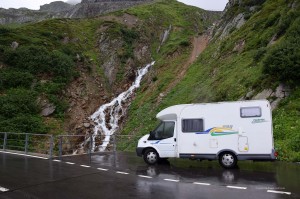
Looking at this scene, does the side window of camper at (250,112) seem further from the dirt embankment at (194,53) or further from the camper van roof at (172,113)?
the dirt embankment at (194,53)

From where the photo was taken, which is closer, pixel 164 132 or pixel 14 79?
pixel 164 132

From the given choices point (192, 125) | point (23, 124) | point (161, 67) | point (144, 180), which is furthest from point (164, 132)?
point (161, 67)

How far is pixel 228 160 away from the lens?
14.6 metres

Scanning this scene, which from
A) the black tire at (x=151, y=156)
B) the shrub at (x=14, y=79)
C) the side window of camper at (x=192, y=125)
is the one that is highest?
the shrub at (x=14, y=79)

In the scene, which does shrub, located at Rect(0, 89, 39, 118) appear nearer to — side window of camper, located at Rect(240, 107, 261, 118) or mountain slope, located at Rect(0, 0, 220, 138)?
mountain slope, located at Rect(0, 0, 220, 138)

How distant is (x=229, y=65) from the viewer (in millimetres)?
31250

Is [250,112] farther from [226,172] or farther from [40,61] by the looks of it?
[40,61]

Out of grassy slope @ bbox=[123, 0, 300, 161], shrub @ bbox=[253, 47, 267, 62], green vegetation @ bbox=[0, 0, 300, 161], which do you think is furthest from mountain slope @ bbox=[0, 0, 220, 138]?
shrub @ bbox=[253, 47, 267, 62]

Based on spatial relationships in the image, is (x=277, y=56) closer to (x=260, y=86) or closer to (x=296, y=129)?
(x=260, y=86)

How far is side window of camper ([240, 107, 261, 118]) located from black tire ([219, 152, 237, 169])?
193cm

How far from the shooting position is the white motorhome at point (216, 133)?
14094mm

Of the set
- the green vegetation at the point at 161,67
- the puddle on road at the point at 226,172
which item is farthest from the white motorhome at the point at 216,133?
the green vegetation at the point at 161,67

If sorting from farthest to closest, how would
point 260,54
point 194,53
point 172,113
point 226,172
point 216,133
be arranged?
point 194,53 < point 260,54 < point 172,113 < point 216,133 < point 226,172

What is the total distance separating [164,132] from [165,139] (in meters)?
0.39
